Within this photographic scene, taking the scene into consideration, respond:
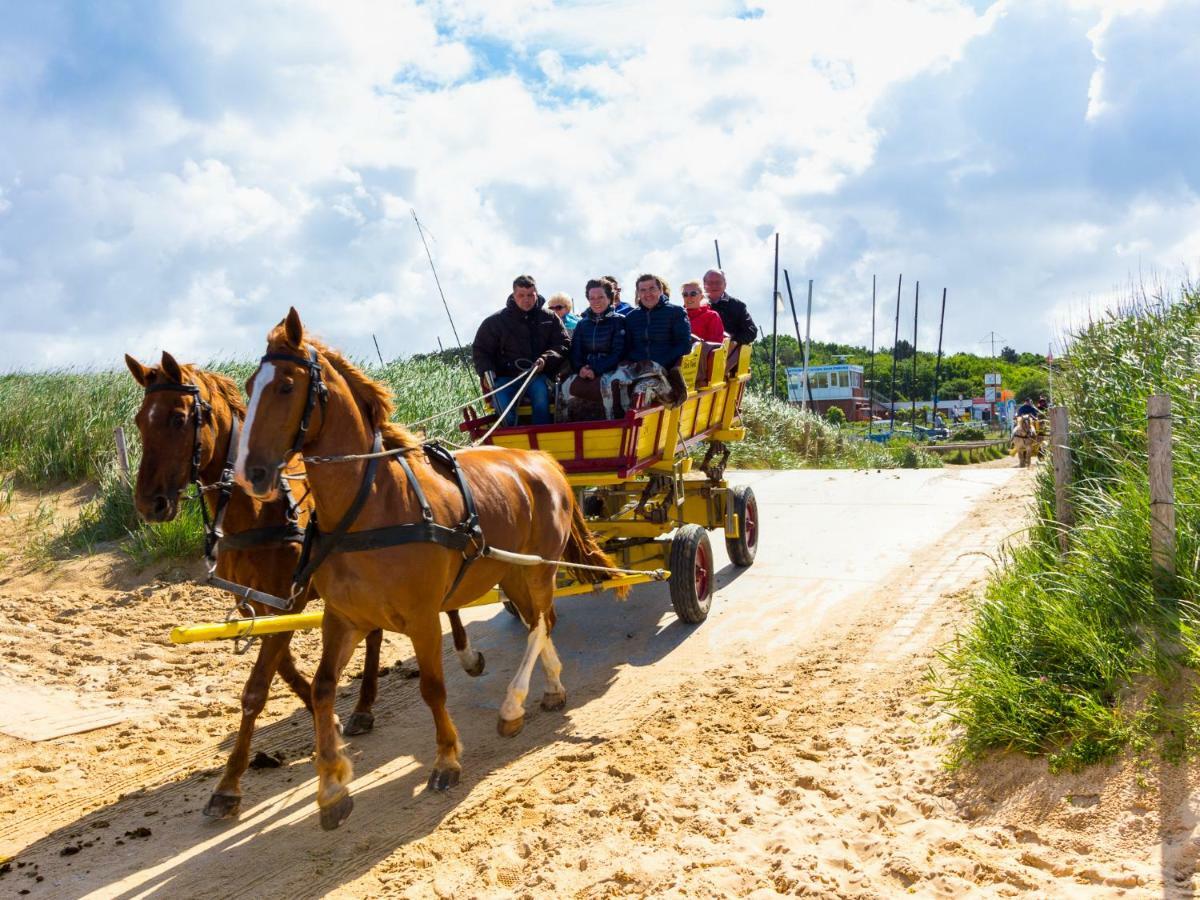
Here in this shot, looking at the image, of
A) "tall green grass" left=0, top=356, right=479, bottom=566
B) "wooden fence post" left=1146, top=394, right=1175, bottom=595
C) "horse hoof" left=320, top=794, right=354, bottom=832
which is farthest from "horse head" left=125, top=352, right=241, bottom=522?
"tall green grass" left=0, top=356, right=479, bottom=566

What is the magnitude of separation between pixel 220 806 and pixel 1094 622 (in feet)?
14.4

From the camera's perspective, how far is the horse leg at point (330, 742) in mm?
4609

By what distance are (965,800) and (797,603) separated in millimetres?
4182

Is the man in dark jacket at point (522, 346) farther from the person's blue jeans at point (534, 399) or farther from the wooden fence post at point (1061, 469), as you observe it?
the wooden fence post at point (1061, 469)

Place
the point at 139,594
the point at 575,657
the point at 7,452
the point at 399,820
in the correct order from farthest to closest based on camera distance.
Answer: the point at 7,452 → the point at 139,594 → the point at 575,657 → the point at 399,820

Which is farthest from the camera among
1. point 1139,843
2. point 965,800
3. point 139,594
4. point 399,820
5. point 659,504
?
point 139,594

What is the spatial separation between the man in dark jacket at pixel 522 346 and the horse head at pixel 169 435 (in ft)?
10.3

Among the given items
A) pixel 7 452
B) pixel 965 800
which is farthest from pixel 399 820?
pixel 7 452

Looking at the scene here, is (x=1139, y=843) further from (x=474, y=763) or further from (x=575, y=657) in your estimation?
(x=575, y=657)

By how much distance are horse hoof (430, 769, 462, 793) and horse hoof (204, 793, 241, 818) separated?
3.24 ft

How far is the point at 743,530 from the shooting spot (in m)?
9.62

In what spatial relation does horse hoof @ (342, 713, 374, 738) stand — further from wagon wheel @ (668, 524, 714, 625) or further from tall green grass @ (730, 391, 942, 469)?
tall green grass @ (730, 391, 942, 469)

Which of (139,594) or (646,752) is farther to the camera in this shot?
(139,594)

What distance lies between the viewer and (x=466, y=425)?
7.84 metres
